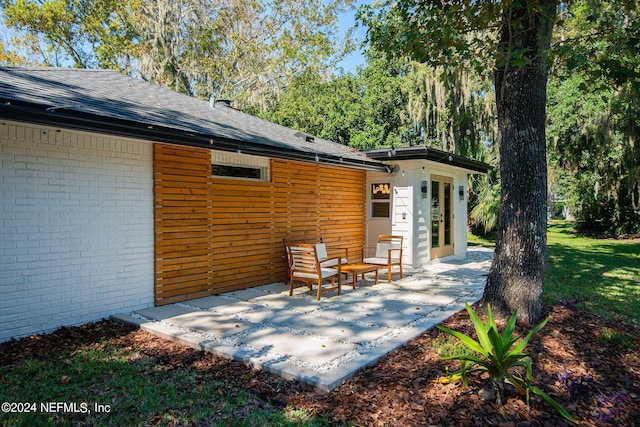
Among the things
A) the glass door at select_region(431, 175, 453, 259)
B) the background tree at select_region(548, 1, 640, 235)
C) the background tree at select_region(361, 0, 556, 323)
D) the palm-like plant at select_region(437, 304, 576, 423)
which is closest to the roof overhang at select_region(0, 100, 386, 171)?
the background tree at select_region(361, 0, 556, 323)

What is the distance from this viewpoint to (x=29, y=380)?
3.25m

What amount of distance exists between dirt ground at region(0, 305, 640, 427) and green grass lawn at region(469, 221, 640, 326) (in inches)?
47.5

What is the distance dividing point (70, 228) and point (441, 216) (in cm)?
845

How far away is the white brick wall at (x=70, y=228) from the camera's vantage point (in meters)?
4.26

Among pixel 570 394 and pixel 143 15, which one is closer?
pixel 570 394

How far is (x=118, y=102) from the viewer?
5371mm

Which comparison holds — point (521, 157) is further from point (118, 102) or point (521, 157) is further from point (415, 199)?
point (118, 102)

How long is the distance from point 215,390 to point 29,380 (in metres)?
1.53

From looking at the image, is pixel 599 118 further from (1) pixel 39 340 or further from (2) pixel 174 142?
(1) pixel 39 340

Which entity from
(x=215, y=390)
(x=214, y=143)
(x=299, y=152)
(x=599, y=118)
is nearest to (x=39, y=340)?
(x=215, y=390)

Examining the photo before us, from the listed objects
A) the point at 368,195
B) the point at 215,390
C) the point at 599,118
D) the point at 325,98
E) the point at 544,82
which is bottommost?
the point at 215,390

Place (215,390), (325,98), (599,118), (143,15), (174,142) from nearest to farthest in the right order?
(215,390) < (174,142) < (599,118) < (143,15) < (325,98)

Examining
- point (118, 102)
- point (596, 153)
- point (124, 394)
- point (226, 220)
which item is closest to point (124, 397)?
point (124, 394)

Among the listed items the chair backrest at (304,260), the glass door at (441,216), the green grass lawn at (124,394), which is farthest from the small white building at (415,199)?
the green grass lawn at (124,394)
